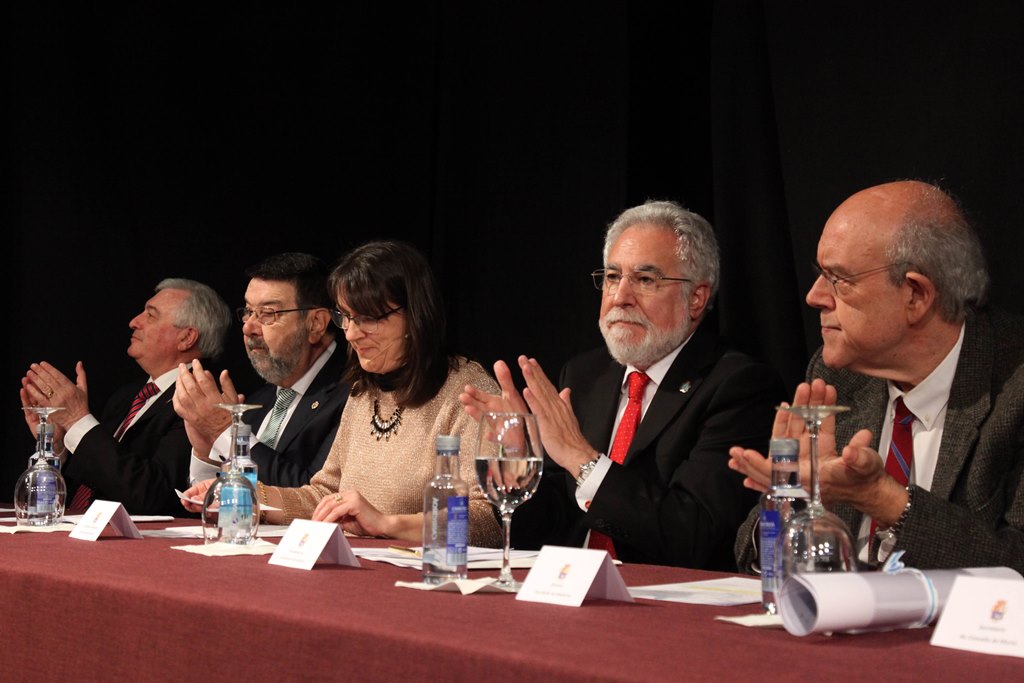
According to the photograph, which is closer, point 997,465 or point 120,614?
point 120,614

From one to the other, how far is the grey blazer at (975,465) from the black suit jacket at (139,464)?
8.09 ft

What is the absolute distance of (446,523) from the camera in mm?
1713

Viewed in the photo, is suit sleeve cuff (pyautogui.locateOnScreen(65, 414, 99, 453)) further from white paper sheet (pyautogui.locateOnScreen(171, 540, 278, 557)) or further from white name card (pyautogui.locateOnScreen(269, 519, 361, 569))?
white name card (pyautogui.locateOnScreen(269, 519, 361, 569))

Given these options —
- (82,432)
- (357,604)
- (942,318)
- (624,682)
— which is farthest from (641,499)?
(82,432)

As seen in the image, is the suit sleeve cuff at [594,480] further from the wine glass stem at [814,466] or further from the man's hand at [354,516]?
the wine glass stem at [814,466]

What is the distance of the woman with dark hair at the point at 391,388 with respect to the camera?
3.08 meters

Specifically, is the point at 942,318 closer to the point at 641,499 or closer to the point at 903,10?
the point at 641,499

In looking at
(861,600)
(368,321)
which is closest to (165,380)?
(368,321)

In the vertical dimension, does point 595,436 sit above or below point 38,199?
below

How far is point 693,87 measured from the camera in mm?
3822

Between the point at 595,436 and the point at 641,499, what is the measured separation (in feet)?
1.58

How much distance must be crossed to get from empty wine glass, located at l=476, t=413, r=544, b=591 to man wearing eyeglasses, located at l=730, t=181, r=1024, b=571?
2.11ft

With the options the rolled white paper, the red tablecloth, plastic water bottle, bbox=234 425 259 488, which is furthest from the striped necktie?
the rolled white paper

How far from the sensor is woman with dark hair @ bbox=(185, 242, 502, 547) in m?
3.08
